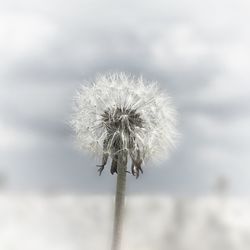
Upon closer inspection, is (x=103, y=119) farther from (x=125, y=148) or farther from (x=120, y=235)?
(x=120, y=235)

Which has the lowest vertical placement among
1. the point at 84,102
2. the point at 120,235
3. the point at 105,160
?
the point at 120,235

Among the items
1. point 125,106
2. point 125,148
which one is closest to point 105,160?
point 125,148

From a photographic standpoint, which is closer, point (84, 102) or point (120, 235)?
point (120, 235)

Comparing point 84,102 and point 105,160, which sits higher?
point 84,102

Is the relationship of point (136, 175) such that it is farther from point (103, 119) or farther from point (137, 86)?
point (137, 86)
